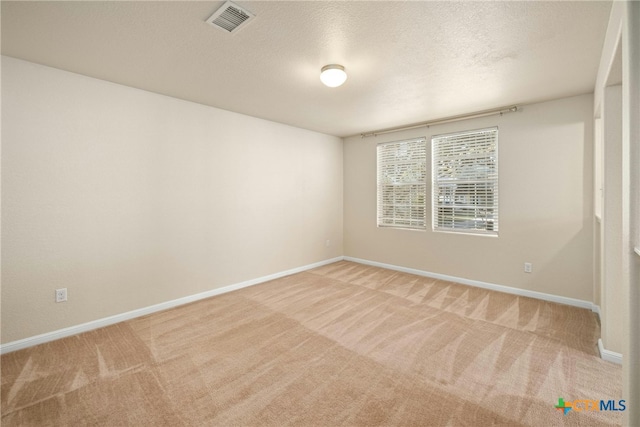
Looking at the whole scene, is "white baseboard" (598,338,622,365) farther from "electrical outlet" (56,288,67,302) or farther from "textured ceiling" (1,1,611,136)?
"electrical outlet" (56,288,67,302)

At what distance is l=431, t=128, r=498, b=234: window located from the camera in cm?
394

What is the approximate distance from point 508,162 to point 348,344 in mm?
3232

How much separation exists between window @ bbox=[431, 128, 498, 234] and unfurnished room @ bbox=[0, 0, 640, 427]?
1.2 inches

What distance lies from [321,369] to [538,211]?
3375mm

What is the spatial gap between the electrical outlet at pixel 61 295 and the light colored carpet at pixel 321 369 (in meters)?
0.38

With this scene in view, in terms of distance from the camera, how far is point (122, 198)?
118 inches

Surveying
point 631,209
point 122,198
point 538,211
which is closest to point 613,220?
point 631,209

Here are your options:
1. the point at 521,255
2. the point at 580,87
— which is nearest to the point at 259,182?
the point at 521,255

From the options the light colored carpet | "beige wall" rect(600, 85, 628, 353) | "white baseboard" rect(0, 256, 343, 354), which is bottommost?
the light colored carpet

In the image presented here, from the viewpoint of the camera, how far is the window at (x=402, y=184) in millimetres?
4684

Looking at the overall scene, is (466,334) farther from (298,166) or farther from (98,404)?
(298,166)

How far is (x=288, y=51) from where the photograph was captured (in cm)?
227

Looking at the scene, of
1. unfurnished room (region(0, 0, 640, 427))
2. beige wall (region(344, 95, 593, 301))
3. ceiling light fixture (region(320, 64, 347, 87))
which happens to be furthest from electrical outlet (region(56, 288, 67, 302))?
beige wall (region(344, 95, 593, 301))

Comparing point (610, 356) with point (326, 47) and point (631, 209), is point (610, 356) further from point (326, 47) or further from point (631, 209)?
point (326, 47)
